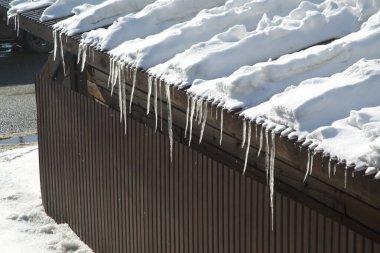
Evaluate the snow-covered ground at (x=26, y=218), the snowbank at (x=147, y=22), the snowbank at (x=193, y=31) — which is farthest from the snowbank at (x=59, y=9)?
the snow-covered ground at (x=26, y=218)

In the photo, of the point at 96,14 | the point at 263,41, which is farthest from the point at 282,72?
the point at 96,14

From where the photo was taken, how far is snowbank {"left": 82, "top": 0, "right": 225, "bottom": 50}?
6.77 meters

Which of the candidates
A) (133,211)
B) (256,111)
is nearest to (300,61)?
(256,111)

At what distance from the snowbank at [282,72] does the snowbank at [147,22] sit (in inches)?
62.1

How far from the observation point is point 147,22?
7.06 metres

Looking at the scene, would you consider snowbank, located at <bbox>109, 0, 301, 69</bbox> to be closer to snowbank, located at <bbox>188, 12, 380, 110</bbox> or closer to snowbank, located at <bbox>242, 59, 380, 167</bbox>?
snowbank, located at <bbox>188, 12, 380, 110</bbox>

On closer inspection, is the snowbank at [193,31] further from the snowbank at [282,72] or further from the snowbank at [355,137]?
the snowbank at [355,137]

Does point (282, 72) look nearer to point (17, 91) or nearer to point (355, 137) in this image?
point (355, 137)

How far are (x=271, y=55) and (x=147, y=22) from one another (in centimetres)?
166

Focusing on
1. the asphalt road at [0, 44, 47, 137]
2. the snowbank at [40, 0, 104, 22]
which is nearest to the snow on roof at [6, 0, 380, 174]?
the snowbank at [40, 0, 104, 22]

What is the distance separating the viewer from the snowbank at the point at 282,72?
16.5 feet

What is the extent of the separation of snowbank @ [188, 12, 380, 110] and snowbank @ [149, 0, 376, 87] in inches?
9.0

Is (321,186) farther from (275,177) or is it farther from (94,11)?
(94,11)

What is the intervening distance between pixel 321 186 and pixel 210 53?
129cm
